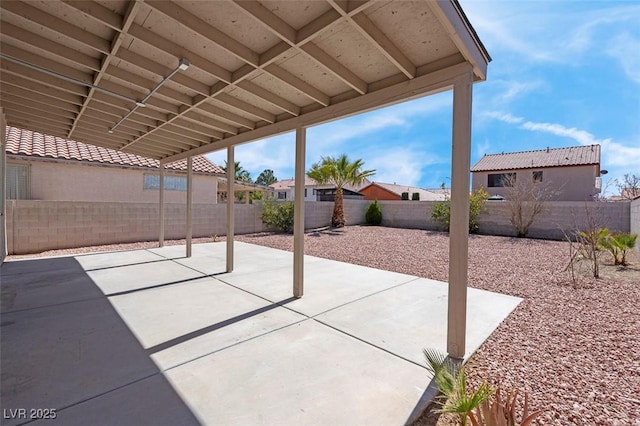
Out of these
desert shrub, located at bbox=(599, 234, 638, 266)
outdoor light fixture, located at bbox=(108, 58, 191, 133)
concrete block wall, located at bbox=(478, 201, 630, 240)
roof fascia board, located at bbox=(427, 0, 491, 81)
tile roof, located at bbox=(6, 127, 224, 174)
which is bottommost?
desert shrub, located at bbox=(599, 234, 638, 266)

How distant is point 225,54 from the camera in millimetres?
3266

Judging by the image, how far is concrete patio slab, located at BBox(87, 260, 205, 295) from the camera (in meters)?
4.87

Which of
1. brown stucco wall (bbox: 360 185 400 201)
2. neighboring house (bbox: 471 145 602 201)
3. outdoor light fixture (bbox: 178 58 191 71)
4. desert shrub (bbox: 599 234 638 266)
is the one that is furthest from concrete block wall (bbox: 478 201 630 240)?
brown stucco wall (bbox: 360 185 400 201)

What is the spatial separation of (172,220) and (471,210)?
40.8ft

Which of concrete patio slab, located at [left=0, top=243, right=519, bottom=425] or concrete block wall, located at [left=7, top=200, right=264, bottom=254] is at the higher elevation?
concrete block wall, located at [left=7, top=200, right=264, bottom=254]

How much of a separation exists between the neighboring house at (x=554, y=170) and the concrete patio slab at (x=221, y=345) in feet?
54.2

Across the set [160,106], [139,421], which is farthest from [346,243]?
[139,421]

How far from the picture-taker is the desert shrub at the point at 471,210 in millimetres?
12844

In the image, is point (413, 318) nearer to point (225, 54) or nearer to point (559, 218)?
point (225, 54)

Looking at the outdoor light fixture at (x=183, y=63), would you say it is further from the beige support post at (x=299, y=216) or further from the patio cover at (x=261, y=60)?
the beige support post at (x=299, y=216)

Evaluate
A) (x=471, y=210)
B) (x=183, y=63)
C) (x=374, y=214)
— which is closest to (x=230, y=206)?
(x=183, y=63)

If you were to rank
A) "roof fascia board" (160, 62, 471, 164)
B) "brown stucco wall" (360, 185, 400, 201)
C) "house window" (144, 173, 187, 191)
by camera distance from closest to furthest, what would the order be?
"roof fascia board" (160, 62, 471, 164)
"house window" (144, 173, 187, 191)
"brown stucco wall" (360, 185, 400, 201)

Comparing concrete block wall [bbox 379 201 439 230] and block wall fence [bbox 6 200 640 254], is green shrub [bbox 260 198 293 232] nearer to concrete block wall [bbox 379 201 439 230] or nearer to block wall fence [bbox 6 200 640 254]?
block wall fence [bbox 6 200 640 254]

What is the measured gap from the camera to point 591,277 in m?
5.62
